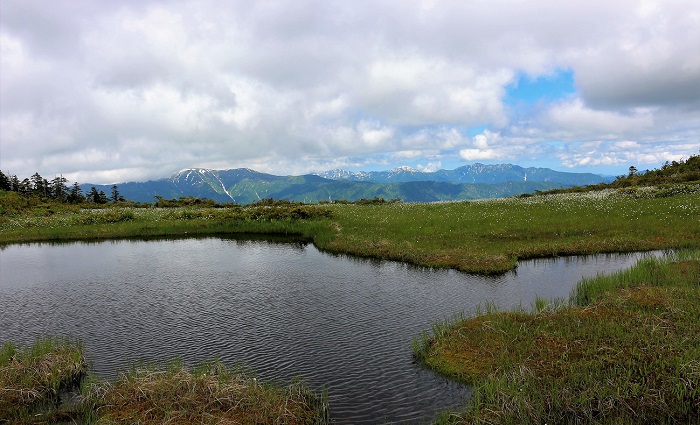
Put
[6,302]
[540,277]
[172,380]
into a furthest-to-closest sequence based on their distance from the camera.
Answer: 1. [540,277]
2. [6,302]
3. [172,380]

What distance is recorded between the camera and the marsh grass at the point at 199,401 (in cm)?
1002

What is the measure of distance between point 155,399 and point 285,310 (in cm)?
914

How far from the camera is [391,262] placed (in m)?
30.2

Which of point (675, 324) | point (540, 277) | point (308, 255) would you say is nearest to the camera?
point (675, 324)

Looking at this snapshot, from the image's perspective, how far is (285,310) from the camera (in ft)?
64.2

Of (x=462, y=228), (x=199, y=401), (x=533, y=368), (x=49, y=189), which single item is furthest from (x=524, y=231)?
(x=49, y=189)

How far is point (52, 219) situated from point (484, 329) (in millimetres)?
67428

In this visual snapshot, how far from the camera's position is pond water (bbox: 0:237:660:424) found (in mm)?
12828

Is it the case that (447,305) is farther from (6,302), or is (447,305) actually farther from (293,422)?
(6,302)

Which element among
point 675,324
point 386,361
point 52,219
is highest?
point 52,219

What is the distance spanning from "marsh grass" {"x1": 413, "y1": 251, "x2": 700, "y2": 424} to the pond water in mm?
1343

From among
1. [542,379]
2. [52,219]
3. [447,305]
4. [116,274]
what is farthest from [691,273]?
[52,219]

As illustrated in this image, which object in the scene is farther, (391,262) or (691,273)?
(391,262)

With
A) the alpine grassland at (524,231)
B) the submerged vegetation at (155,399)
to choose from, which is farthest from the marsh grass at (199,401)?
the alpine grassland at (524,231)
